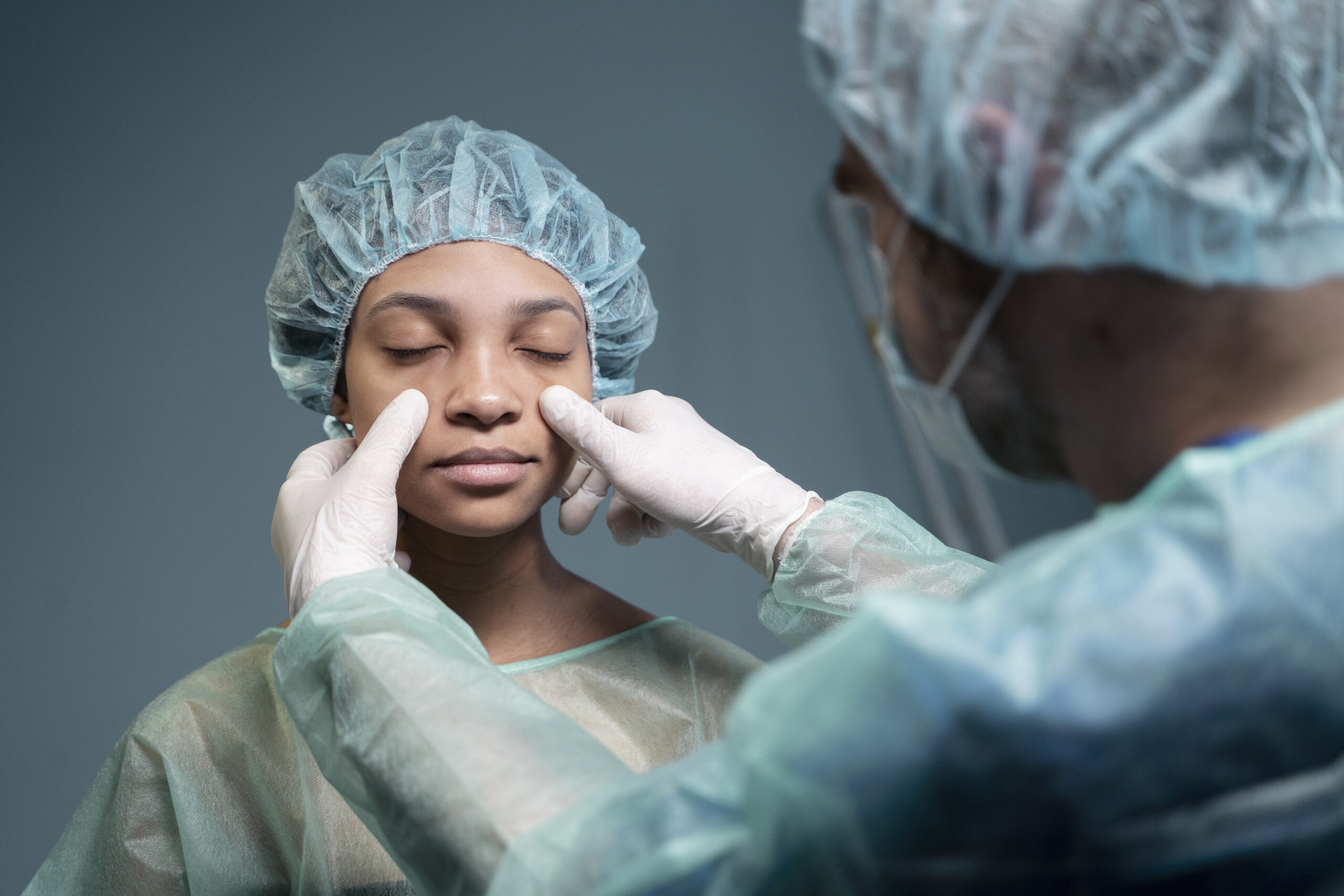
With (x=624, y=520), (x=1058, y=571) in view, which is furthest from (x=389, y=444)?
(x=1058, y=571)

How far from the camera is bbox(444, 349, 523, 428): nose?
1.32 metres

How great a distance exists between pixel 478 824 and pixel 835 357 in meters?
2.12

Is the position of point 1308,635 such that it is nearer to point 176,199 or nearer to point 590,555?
point 590,555

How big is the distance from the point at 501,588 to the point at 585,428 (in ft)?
1.00

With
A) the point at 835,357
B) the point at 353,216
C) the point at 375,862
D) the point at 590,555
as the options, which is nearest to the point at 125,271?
the point at 353,216

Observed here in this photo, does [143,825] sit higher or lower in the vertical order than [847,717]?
lower

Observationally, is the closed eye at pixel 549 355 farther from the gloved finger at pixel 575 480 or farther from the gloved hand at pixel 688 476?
the gloved finger at pixel 575 480

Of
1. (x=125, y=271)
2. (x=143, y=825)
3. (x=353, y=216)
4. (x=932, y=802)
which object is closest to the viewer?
(x=932, y=802)

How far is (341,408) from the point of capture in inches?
62.3

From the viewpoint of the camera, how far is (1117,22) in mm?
700

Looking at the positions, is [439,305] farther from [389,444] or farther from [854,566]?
[854,566]

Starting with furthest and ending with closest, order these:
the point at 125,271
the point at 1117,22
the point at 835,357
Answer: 1. the point at 835,357
2. the point at 125,271
3. the point at 1117,22

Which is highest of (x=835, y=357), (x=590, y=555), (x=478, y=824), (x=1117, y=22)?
(x=1117, y=22)

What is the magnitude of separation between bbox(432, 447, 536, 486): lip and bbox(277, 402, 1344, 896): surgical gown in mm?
734
